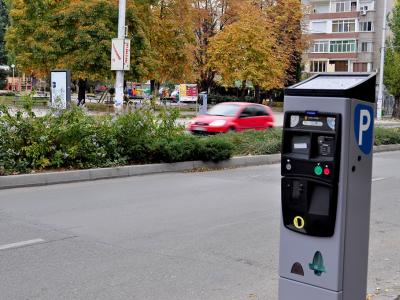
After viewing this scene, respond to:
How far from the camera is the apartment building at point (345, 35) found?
76500mm

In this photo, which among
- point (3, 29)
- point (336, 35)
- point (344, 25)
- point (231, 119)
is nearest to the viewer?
point (231, 119)

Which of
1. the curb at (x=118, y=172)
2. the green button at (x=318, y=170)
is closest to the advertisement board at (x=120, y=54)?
the curb at (x=118, y=172)

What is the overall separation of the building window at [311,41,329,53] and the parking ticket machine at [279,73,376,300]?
78.9 metres

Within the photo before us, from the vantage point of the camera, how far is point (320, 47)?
80.4 meters

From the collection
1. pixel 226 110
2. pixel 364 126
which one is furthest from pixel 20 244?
pixel 226 110

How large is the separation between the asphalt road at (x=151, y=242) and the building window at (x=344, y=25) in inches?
2784

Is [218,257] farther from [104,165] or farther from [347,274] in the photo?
[104,165]

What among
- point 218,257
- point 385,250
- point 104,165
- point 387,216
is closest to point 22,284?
point 218,257

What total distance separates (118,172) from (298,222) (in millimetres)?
8671

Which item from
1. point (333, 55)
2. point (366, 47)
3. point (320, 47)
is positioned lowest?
point (333, 55)

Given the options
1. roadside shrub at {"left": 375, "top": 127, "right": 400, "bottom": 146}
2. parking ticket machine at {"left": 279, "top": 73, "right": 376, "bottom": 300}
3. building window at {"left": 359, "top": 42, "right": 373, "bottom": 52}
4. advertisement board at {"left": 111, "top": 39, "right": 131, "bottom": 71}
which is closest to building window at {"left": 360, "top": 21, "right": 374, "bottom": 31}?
building window at {"left": 359, "top": 42, "right": 373, "bottom": 52}

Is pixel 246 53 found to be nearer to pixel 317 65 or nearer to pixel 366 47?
pixel 366 47

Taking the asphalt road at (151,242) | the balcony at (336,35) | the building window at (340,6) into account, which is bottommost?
the asphalt road at (151,242)

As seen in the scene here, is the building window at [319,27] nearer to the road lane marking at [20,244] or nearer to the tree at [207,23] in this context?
the tree at [207,23]
